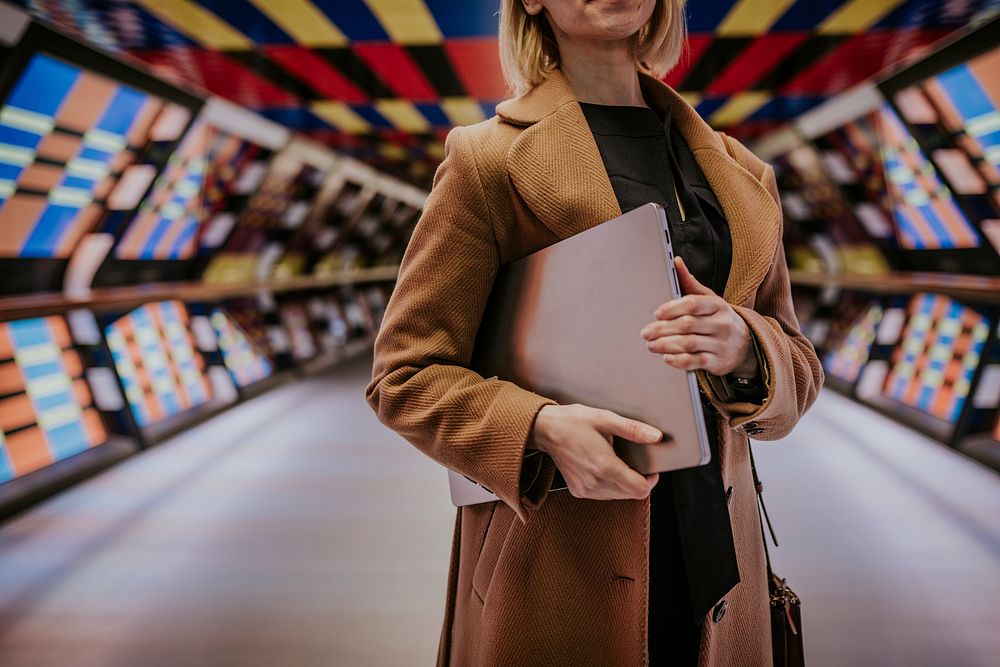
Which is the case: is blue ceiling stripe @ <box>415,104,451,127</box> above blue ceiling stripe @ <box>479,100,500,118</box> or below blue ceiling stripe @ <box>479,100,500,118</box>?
above

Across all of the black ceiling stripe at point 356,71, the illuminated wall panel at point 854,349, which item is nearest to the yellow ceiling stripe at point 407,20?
the black ceiling stripe at point 356,71

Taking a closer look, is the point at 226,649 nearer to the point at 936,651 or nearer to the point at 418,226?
the point at 418,226

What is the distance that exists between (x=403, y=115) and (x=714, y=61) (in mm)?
2682

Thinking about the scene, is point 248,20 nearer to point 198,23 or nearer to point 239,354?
point 198,23

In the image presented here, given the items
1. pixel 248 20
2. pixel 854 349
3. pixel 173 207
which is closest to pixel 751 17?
pixel 248 20

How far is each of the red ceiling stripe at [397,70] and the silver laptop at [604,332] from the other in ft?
11.2

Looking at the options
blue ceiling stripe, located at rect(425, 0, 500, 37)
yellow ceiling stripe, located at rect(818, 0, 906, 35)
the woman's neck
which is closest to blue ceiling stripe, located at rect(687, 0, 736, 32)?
yellow ceiling stripe, located at rect(818, 0, 906, 35)

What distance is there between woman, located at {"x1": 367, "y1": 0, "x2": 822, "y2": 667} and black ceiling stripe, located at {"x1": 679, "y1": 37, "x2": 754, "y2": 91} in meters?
3.14

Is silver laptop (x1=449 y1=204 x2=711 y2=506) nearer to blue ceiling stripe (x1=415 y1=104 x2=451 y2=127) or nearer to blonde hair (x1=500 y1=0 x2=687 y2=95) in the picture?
blonde hair (x1=500 y1=0 x2=687 y2=95)

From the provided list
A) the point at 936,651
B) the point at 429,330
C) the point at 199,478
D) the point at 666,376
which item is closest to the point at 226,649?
the point at 199,478

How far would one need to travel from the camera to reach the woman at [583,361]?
696 mm

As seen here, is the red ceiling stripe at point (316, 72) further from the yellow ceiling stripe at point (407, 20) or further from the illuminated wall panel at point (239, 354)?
the illuminated wall panel at point (239, 354)

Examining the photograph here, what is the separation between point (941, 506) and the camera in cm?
305

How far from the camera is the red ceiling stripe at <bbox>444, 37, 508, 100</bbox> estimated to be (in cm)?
362
